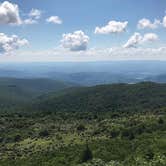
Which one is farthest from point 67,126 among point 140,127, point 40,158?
point 40,158

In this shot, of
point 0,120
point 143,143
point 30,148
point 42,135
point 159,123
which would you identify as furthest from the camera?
point 0,120

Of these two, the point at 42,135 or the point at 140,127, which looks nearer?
the point at 140,127

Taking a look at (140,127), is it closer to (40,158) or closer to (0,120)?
(40,158)

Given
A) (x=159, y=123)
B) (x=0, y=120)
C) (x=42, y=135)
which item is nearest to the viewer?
(x=159, y=123)

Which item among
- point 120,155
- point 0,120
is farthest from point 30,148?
point 0,120

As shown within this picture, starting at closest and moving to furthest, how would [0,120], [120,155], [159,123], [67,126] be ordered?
[120,155] < [159,123] < [67,126] < [0,120]

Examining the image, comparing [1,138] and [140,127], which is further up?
[140,127]

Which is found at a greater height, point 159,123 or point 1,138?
point 159,123

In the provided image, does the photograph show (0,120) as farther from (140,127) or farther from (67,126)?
(140,127)

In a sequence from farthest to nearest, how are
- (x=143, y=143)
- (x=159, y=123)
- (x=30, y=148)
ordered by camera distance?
(x=159, y=123)
(x=30, y=148)
(x=143, y=143)
